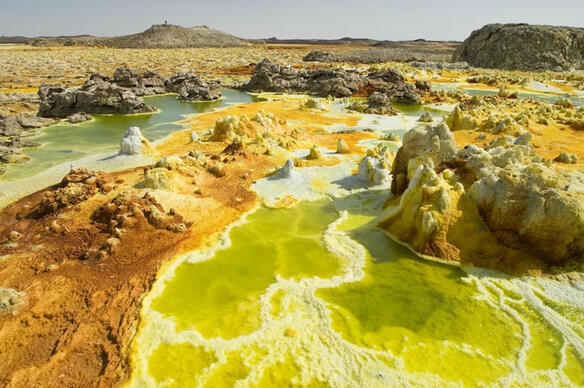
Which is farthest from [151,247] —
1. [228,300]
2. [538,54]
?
[538,54]

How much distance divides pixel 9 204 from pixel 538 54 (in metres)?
72.6

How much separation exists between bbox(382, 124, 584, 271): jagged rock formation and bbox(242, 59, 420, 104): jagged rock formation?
2625 centimetres

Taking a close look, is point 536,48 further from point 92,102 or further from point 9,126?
point 9,126

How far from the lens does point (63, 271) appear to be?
27.3ft

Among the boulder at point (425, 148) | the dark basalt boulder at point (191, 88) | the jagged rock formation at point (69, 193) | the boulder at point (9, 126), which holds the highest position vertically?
the dark basalt boulder at point (191, 88)

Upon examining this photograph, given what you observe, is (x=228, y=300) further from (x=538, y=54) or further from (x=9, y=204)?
(x=538, y=54)

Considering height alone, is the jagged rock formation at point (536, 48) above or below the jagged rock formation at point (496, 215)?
above

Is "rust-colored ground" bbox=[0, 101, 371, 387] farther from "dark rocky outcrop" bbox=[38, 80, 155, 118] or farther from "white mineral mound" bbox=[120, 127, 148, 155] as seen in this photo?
"dark rocky outcrop" bbox=[38, 80, 155, 118]

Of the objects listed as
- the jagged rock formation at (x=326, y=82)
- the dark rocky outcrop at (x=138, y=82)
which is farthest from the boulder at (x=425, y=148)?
the dark rocky outcrop at (x=138, y=82)

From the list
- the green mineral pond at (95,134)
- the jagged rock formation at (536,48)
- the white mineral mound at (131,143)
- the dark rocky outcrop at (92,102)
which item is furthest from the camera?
the jagged rock formation at (536,48)

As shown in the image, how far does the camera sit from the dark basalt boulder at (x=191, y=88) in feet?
110

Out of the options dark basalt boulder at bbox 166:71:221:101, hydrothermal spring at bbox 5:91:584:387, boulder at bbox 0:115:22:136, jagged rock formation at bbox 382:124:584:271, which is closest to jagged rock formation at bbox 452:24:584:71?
dark basalt boulder at bbox 166:71:221:101

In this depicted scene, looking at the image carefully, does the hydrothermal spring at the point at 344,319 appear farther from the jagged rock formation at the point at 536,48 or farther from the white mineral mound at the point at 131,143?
the jagged rock formation at the point at 536,48

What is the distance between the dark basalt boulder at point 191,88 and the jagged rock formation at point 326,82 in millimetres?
5528
